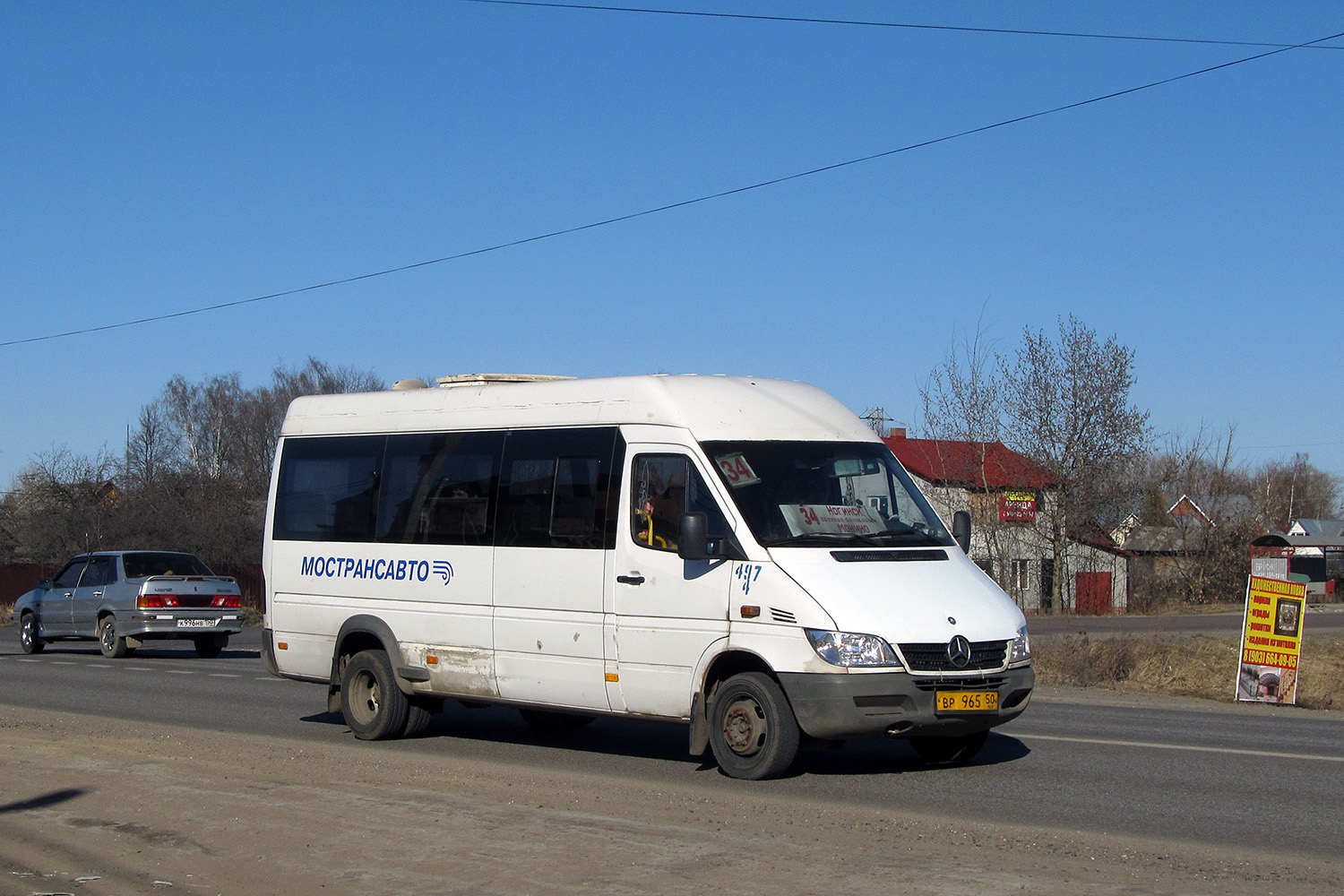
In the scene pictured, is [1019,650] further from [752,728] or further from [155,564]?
[155,564]

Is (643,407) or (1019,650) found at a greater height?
(643,407)

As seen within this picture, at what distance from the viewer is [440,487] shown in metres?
11.0

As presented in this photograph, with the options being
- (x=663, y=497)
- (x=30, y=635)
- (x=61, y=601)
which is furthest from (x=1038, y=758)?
(x=30, y=635)

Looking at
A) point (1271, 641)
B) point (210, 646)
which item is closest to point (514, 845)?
point (1271, 641)

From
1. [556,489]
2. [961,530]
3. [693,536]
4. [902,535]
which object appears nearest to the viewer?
[693,536]

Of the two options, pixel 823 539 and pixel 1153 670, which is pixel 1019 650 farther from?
pixel 1153 670

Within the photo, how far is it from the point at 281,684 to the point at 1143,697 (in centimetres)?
1067

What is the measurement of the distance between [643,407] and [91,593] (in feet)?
55.4

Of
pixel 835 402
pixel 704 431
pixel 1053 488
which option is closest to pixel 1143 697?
pixel 835 402

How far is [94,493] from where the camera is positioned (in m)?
50.6

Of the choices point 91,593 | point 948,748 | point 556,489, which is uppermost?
point 556,489

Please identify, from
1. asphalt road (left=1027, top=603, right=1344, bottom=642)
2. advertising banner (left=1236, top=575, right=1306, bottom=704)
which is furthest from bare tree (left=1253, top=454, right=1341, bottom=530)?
advertising banner (left=1236, top=575, right=1306, bottom=704)

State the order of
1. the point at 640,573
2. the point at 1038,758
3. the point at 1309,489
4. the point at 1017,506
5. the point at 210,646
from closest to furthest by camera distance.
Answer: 1. the point at 640,573
2. the point at 1038,758
3. the point at 210,646
4. the point at 1017,506
5. the point at 1309,489

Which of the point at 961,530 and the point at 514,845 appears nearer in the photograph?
the point at 514,845
